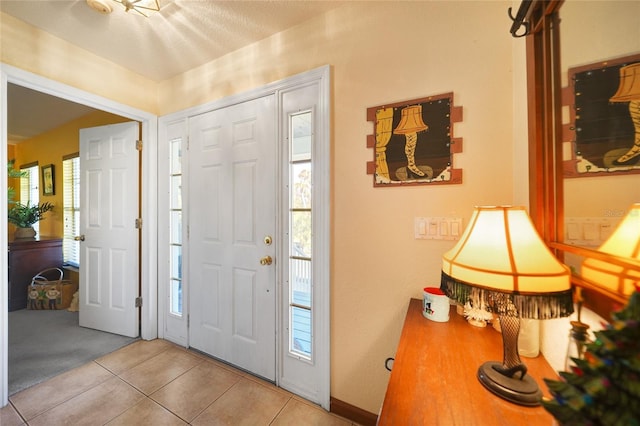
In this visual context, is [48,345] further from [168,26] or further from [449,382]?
[449,382]

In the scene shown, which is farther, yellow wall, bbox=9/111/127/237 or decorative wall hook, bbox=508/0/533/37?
yellow wall, bbox=9/111/127/237

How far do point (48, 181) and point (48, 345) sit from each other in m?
2.76

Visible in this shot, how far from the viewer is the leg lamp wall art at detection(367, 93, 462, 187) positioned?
1225 mm

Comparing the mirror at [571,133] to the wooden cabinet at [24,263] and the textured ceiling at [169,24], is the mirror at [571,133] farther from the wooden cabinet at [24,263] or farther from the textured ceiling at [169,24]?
the wooden cabinet at [24,263]

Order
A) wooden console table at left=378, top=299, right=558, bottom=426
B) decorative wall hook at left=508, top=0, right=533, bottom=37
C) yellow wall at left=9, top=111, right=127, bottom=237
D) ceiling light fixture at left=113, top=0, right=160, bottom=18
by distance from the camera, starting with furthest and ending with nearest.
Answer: yellow wall at left=9, top=111, right=127, bottom=237 < ceiling light fixture at left=113, top=0, right=160, bottom=18 < decorative wall hook at left=508, top=0, right=533, bottom=37 < wooden console table at left=378, top=299, right=558, bottom=426

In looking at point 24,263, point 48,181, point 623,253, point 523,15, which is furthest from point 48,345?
point 523,15

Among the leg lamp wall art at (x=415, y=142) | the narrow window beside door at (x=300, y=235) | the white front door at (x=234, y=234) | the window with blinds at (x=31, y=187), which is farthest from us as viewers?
the window with blinds at (x=31, y=187)

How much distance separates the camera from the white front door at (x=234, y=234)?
1.71 metres

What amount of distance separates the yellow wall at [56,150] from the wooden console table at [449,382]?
3.87m

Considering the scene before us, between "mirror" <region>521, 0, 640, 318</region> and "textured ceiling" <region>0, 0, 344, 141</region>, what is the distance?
1177mm

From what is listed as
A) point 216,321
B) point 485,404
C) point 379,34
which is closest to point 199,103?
point 379,34

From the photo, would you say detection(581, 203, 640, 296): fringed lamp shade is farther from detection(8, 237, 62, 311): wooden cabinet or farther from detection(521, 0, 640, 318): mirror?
detection(8, 237, 62, 311): wooden cabinet

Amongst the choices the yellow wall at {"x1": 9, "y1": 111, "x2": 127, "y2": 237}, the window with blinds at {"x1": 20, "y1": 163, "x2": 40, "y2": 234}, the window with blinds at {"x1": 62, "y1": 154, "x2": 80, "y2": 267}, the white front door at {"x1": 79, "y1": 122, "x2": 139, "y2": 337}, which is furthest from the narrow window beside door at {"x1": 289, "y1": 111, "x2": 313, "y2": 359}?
the window with blinds at {"x1": 20, "y1": 163, "x2": 40, "y2": 234}

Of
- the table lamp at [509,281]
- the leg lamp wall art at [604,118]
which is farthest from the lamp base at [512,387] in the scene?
A: the leg lamp wall art at [604,118]
